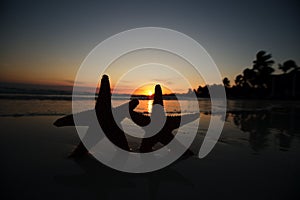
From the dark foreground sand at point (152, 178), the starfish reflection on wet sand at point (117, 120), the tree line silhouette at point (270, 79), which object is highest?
the tree line silhouette at point (270, 79)

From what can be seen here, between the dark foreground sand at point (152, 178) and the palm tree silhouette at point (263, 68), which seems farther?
the palm tree silhouette at point (263, 68)

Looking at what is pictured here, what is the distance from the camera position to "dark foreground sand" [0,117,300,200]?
2562 mm

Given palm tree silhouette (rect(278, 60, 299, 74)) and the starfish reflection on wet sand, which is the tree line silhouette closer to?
palm tree silhouette (rect(278, 60, 299, 74))

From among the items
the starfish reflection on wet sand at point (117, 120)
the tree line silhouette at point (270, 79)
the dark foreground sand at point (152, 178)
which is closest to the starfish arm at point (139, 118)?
the starfish reflection on wet sand at point (117, 120)

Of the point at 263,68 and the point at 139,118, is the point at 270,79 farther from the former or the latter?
the point at 139,118

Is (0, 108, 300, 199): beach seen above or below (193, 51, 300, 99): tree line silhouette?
below

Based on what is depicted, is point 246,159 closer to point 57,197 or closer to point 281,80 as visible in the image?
point 57,197

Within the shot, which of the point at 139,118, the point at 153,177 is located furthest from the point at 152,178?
the point at 139,118

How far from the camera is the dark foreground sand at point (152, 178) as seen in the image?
8.41 ft

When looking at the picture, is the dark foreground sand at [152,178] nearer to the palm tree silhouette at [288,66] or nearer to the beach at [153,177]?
the beach at [153,177]

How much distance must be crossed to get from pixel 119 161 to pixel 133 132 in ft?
9.63

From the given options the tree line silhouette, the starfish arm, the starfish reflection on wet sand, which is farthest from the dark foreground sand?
the tree line silhouette

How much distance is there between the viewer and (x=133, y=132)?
255 inches

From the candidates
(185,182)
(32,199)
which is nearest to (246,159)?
(185,182)
